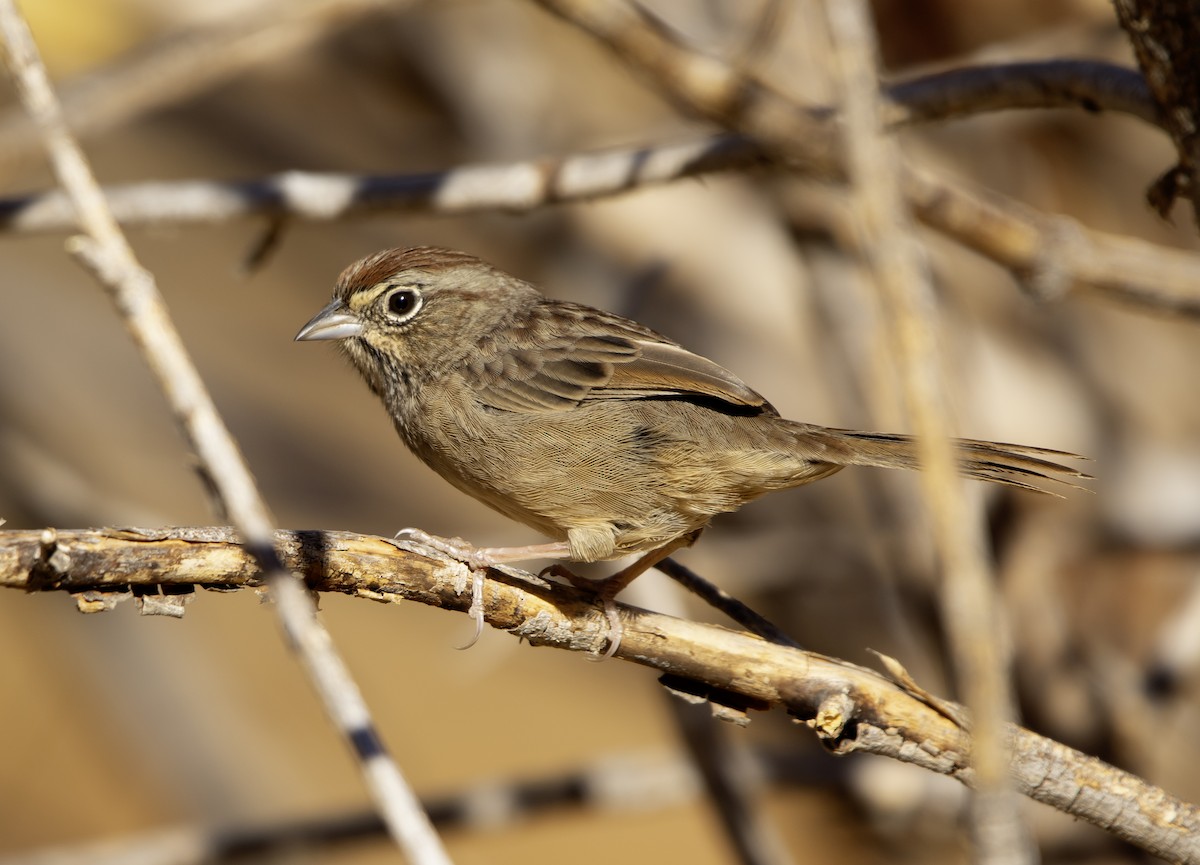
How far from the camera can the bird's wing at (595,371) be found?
143 inches

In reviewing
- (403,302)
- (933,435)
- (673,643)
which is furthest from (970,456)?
(933,435)

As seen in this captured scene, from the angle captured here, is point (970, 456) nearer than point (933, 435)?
No

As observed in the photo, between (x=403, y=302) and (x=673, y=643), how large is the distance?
5.76 feet

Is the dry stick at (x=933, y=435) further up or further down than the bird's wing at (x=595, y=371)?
further down

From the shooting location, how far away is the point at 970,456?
3246 mm

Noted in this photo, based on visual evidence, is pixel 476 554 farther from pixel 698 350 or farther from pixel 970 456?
pixel 698 350

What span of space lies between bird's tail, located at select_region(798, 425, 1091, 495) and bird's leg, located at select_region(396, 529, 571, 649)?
80 centimetres

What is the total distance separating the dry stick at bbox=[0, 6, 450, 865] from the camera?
5.42 feet

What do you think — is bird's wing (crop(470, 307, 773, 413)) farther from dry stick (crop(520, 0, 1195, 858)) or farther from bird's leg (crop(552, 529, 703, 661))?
dry stick (crop(520, 0, 1195, 858))

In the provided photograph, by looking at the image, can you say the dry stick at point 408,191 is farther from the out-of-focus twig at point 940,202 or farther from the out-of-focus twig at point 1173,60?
the out-of-focus twig at point 1173,60

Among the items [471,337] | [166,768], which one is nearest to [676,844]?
[166,768]

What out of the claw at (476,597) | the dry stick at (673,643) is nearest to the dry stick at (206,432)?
the dry stick at (673,643)

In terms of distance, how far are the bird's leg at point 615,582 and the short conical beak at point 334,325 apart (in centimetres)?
105

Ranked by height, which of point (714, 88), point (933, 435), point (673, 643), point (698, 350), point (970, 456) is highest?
point (698, 350)
